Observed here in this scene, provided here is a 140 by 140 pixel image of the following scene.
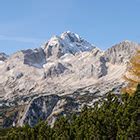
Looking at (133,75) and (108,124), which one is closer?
(133,75)

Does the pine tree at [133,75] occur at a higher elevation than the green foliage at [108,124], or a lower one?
higher

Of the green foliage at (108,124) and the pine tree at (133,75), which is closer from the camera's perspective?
the pine tree at (133,75)

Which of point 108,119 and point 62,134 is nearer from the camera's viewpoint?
point 108,119

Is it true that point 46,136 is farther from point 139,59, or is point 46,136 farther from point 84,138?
point 139,59

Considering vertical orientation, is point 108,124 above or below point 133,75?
below

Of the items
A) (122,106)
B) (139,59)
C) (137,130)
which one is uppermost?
(139,59)

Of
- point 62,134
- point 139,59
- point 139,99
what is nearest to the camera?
point 139,59

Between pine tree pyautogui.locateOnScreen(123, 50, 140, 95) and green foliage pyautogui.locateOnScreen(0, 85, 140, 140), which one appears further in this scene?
green foliage pyautogui.locateOnScreen(0, 85, 140, 140)

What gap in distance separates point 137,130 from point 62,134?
2057 centimetres

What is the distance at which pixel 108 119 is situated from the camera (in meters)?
79.1

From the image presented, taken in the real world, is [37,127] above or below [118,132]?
above

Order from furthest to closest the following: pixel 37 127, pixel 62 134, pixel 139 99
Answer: pixel 37 127, pixel 62 134, pixel 139 99

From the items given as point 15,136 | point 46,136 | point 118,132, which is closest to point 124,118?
point 118,132

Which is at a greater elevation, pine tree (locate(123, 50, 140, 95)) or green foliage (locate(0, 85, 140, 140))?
pine tree (locate(123, 50, 140, 95))
